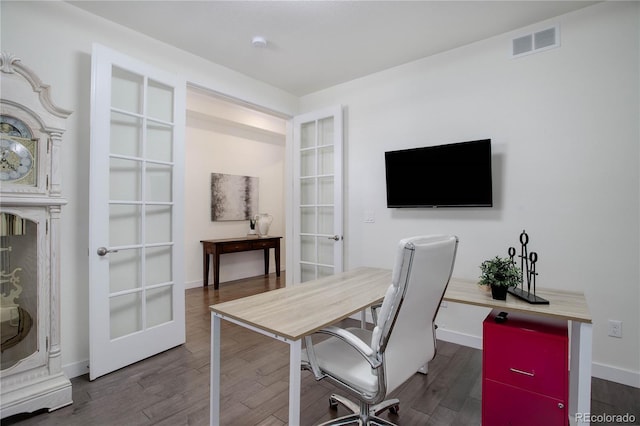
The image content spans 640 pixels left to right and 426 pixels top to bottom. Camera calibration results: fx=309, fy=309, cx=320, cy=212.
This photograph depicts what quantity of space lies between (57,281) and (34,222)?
403mm

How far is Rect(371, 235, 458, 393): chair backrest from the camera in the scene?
4.18ft

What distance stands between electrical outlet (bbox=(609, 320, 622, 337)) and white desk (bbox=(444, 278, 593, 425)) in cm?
59

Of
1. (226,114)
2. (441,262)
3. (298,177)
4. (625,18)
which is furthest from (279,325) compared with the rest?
(226,114)

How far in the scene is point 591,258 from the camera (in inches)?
90.7

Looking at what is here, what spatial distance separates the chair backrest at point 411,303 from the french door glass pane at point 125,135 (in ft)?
7.82

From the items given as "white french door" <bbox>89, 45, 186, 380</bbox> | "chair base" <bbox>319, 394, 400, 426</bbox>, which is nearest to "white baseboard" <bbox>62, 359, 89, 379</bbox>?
"white french door" <bbox>89, 45, 186, 380</bbox>

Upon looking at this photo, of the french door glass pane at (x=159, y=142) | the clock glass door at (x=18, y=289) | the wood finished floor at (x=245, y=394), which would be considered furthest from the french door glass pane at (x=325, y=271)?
the clock glass door at (x=18, y=289)

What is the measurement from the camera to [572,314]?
1580 millimetres

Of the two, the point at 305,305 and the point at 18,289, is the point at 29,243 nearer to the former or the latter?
the point at 18,289

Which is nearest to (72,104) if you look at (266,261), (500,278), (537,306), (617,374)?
(500,278)

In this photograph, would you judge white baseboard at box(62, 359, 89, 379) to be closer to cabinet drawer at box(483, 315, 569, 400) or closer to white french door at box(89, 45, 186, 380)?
white french door at box(89, 45, 186, 380)

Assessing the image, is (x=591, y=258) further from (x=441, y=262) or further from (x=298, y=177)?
(x=298, y=177)

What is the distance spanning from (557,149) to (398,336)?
2123 mm

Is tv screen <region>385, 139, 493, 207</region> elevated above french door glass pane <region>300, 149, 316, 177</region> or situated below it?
below
